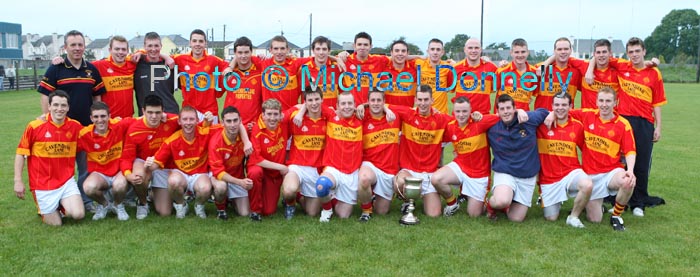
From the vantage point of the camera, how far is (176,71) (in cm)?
664

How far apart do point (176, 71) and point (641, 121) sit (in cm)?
507

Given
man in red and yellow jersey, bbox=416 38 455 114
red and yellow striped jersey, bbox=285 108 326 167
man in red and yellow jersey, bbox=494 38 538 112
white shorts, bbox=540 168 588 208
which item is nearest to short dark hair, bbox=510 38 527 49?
man in red and yellow jersey, bbox=494 38 538 112

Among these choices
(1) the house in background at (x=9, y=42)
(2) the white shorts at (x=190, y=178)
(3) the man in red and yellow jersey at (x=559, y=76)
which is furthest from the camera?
(1) the house in background at (x=9, y=42)

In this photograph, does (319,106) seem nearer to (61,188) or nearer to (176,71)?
(176,71)

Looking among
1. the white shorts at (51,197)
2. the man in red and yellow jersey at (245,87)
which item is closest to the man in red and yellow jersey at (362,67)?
the man in red and yellow jersey at (245,87)

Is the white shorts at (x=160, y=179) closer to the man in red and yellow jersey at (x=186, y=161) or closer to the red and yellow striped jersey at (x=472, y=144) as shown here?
the man in red and yellow jersey at (x=186, y=161)

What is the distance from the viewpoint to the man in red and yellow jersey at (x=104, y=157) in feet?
17.9

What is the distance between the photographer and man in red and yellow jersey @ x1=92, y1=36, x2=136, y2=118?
625 centimetres

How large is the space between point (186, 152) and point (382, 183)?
195cm

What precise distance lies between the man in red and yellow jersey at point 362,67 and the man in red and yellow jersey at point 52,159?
3.07 meters

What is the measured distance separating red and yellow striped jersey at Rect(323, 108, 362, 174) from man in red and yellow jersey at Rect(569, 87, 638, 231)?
7.24 feet

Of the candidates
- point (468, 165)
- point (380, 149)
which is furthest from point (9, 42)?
point (468, 165)

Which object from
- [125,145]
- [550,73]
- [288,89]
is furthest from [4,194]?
[550,73]

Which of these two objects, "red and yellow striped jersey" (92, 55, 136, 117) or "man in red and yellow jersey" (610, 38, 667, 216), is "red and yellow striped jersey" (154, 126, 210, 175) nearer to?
"red and yellow striped jersey" (92, 55, 136, 117)
